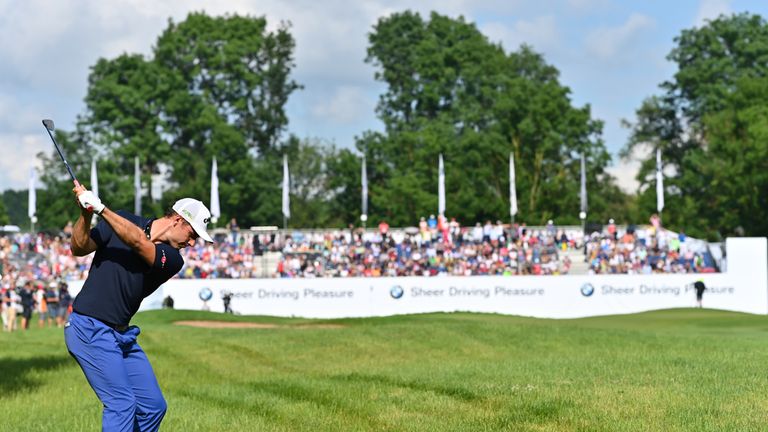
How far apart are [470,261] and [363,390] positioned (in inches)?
1393

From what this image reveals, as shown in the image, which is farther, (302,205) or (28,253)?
(302,205)

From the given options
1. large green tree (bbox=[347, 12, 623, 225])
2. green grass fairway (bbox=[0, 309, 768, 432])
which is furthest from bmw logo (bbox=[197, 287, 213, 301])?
large green tree (bbox=[347, 12, 623, 225])

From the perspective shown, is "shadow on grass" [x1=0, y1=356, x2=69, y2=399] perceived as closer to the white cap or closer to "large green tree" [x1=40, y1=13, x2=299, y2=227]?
the white cap

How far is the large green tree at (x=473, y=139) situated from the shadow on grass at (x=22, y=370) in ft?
167

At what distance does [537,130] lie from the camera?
73000mm

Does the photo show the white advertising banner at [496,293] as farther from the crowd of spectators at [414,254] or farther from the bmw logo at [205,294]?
the crowd of spectators at [414,254]

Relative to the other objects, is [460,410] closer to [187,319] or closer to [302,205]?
[187,319]

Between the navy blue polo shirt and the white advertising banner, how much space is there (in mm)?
38103

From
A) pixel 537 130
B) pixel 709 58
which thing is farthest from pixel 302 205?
pixel 709 58

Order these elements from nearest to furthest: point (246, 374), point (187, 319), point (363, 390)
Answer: point (363, 390), point (246, 374), point (187, 319)

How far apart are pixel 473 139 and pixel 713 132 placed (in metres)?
15.4

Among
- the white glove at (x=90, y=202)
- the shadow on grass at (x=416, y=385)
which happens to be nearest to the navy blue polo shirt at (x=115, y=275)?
the white glove at (x=90, y=202)

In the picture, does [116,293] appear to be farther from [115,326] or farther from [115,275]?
[115,326]

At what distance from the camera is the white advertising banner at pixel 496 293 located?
46250mm
